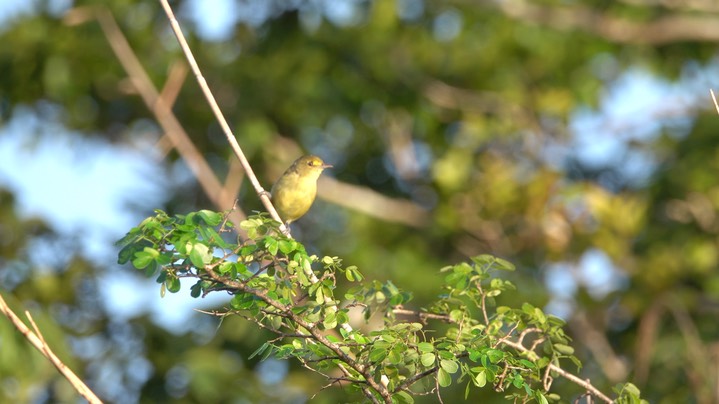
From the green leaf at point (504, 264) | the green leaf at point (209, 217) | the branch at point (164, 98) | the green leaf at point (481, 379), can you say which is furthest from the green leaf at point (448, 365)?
the branch at point (164, 98)

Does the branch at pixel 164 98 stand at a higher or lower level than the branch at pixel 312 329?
lower

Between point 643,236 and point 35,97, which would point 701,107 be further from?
point 35,97

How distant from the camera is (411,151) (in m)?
13.2

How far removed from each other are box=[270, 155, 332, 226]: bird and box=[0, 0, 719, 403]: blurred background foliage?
3.56m

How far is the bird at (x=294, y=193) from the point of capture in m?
6.12

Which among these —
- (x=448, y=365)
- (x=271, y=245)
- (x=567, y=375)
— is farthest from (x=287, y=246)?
(x=567, y=375)

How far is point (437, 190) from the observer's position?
12.1m

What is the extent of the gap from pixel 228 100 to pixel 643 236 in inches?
177

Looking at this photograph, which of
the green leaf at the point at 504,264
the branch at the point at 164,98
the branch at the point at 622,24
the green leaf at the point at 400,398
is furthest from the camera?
the branch at the point at 622,24

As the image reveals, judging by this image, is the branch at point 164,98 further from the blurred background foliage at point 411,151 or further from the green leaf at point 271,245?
the green leaf at point 271,245

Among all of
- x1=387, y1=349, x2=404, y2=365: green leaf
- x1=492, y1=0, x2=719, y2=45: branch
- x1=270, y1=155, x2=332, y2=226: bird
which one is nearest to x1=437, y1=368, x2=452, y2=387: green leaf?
x1=387, y1=349, x2=404, y2=365: green leaf

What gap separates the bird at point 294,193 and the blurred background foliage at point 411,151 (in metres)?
3.56

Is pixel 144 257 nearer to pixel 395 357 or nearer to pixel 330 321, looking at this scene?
pixel 330 321

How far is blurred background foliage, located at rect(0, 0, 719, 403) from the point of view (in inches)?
414
